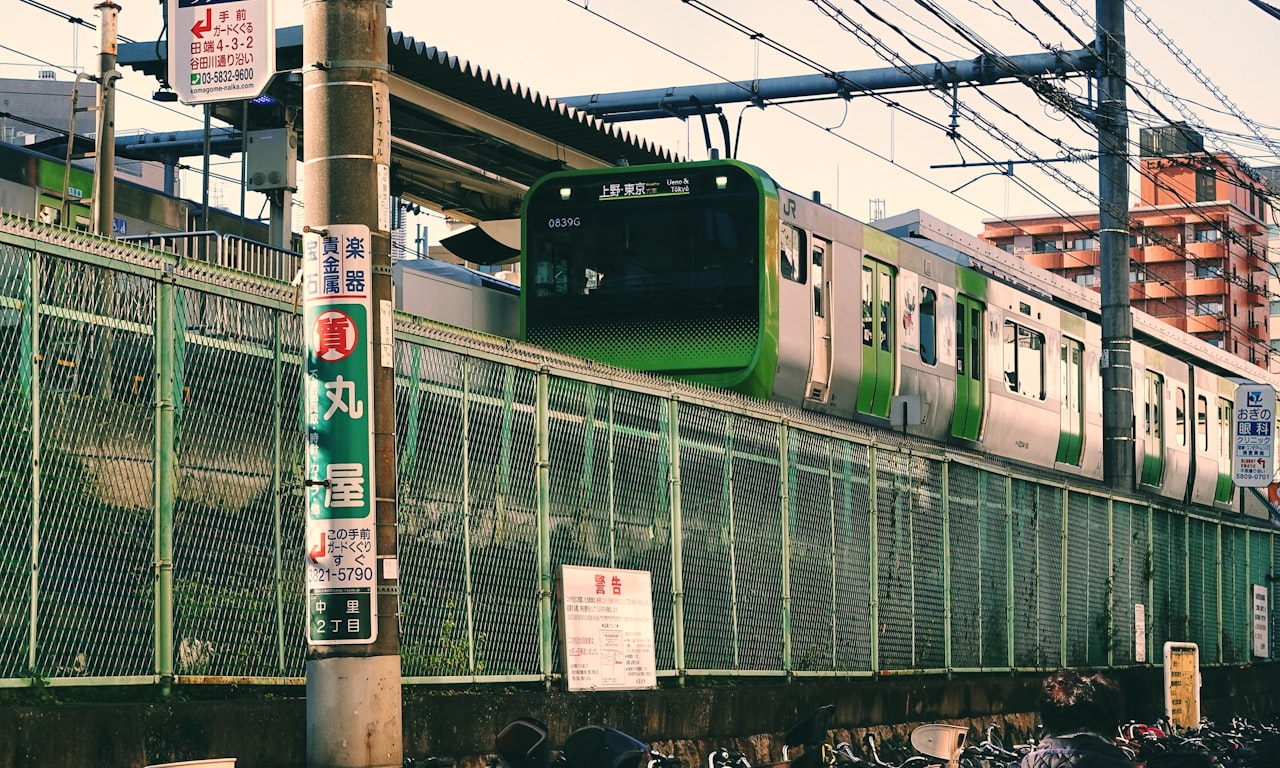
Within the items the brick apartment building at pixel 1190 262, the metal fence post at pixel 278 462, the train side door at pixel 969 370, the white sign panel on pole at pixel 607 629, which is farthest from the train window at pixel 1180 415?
the brick apartment building at pixel 1190 262

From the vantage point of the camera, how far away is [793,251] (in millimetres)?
19234

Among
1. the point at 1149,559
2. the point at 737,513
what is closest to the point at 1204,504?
the point at 1149,559

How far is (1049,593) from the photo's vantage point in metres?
20.2

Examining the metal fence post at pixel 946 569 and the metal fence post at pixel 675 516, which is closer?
the metal fence post at pixel 675 516

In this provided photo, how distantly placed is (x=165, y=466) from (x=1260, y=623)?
21215 millimetres

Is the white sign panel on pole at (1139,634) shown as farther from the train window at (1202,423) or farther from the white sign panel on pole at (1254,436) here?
the train window at (1202,423)

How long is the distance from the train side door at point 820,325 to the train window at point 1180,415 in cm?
1538

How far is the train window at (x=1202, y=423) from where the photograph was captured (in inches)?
1396

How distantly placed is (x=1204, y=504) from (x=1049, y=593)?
684 inches

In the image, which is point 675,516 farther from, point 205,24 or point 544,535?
point 205,24

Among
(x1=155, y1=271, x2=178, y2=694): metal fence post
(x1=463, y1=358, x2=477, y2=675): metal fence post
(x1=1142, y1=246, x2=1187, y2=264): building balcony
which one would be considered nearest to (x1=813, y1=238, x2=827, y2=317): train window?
(x1=463, y1=358, x2=477, y2=675): metal fence post

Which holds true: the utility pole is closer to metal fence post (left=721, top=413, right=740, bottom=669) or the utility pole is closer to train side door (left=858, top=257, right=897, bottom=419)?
metal fence post (left=721, top=413, right=740, bottom=669)

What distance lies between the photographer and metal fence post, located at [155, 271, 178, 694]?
818 cm

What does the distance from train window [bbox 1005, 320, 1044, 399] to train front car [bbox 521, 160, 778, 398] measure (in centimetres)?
758
